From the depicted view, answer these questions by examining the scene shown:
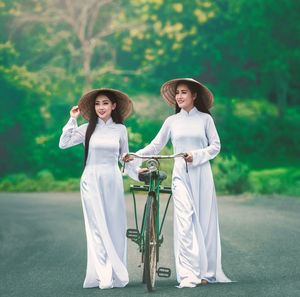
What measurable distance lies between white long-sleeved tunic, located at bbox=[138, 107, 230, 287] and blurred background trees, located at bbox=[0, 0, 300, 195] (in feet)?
57.7

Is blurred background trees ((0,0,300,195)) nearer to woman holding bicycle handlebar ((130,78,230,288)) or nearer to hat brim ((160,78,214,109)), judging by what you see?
hat brim ((160,78,214,109))

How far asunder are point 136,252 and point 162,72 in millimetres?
15622

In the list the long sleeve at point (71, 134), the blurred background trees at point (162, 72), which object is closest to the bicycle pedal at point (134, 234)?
the long sleeve at point (71, 134)

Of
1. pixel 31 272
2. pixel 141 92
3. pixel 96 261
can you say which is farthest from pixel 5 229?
pixel 141 92

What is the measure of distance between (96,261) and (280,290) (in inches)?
61.3

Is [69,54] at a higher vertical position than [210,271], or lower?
higher

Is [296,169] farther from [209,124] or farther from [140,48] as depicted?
[209,124]

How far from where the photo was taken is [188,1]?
26.0 meters

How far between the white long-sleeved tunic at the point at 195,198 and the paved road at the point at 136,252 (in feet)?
0.72

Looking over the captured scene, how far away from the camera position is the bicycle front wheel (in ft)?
22.9

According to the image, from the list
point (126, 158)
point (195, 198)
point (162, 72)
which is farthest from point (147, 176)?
point (162, 72)

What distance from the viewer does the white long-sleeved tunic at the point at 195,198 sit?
7.47 m

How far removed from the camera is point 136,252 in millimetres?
10828

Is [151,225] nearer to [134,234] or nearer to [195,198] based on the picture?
[134,234]
